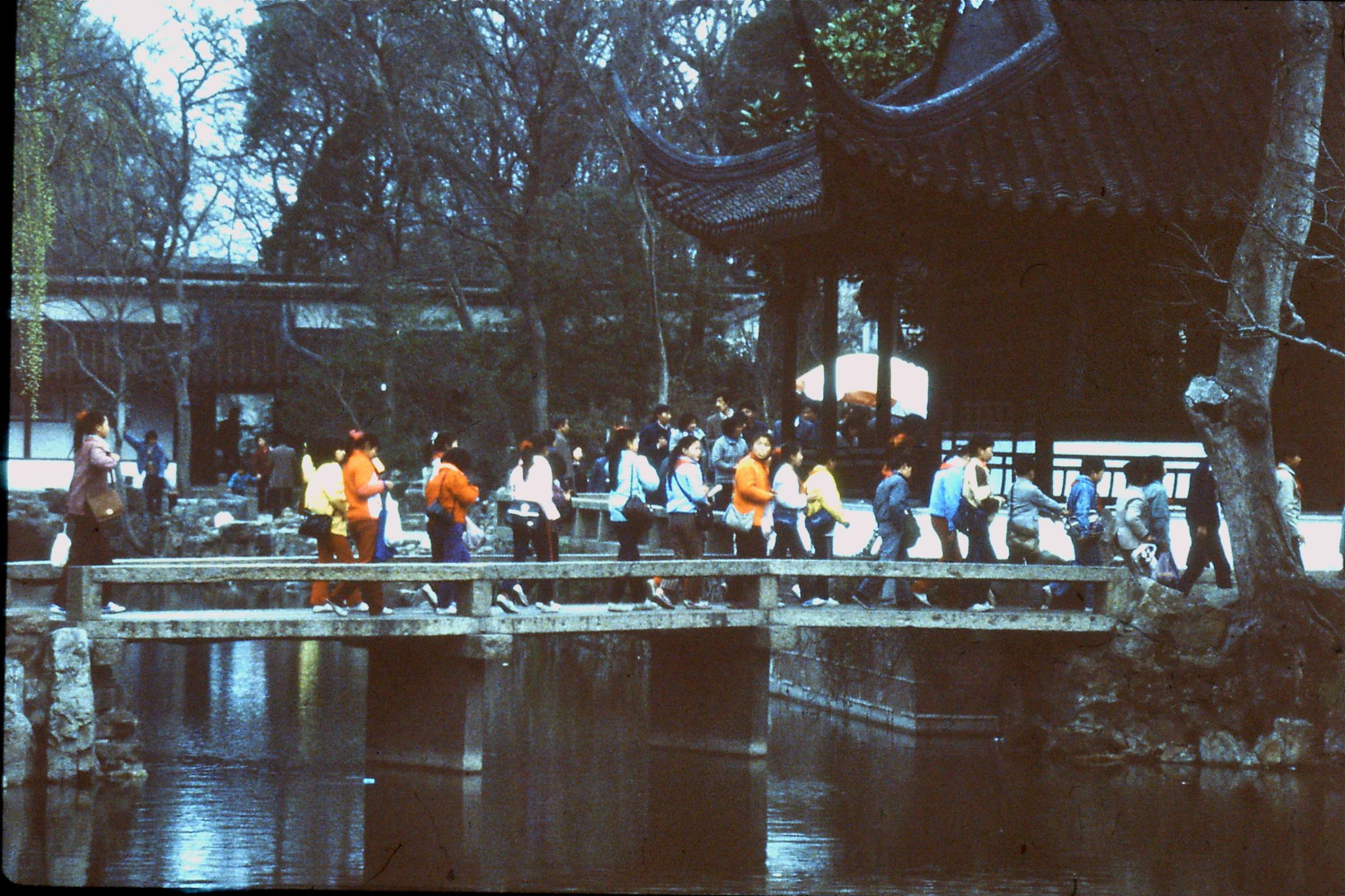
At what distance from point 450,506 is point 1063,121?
711 cm

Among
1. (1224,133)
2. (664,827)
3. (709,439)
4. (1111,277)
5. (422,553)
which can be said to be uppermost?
(1224,133)

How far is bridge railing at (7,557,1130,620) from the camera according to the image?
40.8 ft

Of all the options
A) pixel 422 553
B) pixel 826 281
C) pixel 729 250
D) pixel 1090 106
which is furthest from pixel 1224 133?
pixel 422 553

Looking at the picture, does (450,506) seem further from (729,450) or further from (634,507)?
(729,450)

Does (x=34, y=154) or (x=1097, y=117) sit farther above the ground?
(x=1097, y=117)

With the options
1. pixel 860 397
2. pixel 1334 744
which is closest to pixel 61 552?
pixel 1334 744

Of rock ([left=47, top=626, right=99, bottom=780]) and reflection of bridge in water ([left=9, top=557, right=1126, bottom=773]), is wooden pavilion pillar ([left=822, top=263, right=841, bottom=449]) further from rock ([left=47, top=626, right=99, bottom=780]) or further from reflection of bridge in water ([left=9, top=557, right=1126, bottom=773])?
rock ([left=47, top=626, right=99, bottom=780])

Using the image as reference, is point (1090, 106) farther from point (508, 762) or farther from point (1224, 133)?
point (508, 762)

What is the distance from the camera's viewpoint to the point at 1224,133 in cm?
1641

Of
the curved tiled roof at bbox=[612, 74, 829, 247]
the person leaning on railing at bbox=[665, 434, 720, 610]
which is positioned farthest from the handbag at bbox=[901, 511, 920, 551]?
the curved tiled roof at bbox=[612, 74, 829, 247]

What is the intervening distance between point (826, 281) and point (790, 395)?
1.28 meters

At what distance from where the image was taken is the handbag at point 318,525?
14086mm

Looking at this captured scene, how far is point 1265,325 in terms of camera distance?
13.6 m

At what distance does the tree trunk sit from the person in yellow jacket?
311 cm
